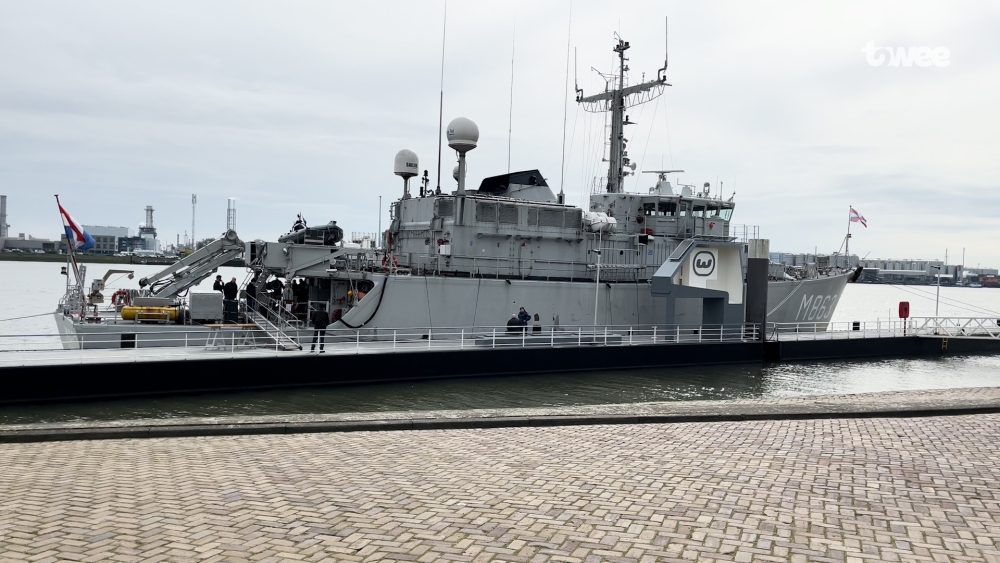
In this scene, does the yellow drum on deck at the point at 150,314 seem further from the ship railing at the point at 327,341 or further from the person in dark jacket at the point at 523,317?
the person in dark jacket at the point at 523,317

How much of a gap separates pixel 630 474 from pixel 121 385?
42.7 ft

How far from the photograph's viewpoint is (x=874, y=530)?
240 inches

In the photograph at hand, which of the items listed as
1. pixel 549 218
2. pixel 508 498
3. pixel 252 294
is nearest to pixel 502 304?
pixel 549 218

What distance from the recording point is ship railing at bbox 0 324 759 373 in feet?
57.4

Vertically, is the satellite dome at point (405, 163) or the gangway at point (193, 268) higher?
the satellite dome at point (405, 163)

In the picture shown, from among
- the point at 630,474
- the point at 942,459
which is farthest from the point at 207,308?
the point at 942,459

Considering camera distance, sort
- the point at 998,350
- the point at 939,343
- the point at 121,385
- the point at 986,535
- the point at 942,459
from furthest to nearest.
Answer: the point at 998,350 → the point at 939,343 → the point at 121,385 → the point at 942,459 → the point at 986,535

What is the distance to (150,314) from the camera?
19.6m

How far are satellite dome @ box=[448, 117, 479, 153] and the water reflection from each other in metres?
7.53

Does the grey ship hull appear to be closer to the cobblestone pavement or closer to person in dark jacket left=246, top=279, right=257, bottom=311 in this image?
person in dark jacket left=246, top=279, right=257, bottom=311

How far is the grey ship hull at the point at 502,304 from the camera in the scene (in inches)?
867

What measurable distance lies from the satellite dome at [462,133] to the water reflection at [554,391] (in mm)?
7526

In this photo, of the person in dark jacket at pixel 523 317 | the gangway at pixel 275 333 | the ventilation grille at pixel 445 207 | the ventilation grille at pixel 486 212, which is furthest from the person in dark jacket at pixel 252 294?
the person in dark jacket at pixel 523 317

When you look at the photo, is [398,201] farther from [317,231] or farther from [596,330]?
[596,330]
